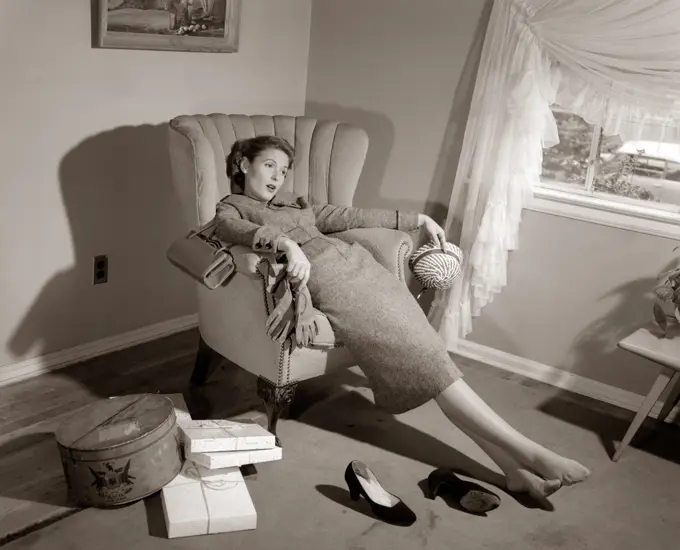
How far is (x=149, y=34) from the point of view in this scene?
2.71m

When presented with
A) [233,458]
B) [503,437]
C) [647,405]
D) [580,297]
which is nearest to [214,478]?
[233,458]

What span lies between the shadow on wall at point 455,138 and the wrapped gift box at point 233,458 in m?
1.38

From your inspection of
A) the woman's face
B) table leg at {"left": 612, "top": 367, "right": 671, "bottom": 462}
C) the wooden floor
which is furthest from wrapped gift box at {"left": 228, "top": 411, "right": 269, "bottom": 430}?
table leg at {"left": 612, "top": 367, "right": 671, "bottom": 462}

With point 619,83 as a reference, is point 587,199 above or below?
below

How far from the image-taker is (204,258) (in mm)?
2277

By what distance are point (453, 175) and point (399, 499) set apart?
1539mm

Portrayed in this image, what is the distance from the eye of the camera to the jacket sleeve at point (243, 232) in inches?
87.1

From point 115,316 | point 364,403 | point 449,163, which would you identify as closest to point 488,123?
point 449,163

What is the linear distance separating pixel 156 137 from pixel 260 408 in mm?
1154

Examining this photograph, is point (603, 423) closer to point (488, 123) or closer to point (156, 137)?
point (488, 123)

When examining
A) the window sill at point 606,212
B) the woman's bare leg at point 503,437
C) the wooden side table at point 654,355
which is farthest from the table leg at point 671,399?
the woman's bare leg at point 503,437

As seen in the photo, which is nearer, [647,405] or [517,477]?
[517,477]

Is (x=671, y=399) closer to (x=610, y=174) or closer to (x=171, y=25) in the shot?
(x=610, y=174)

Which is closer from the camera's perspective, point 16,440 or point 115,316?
point 16,440
